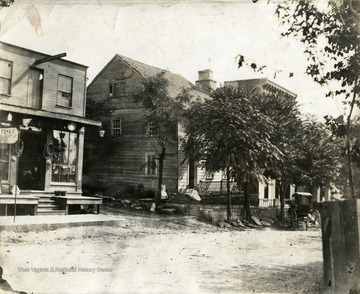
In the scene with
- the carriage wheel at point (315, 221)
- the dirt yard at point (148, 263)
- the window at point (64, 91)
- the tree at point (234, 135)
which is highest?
the window at point (64, 91)

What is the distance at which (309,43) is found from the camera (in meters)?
6.99

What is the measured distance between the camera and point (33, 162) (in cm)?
1590

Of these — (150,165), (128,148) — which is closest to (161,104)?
(150,165)

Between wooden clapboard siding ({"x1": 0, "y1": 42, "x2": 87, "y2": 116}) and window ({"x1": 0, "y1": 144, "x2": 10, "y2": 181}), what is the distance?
1.65 meters

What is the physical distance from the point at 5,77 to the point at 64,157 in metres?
3.81

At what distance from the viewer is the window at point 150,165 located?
891 inches

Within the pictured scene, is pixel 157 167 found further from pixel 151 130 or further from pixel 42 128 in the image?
pixel 42 128

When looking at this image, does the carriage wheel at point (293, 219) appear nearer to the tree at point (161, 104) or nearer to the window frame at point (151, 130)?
the tree at point (161, 104)

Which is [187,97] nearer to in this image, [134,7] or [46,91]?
[46,91]

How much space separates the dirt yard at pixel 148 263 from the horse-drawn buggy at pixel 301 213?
6952 millimetres

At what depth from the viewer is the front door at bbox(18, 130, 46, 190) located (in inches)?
616

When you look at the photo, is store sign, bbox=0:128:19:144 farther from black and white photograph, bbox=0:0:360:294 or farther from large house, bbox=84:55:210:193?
large house, bbox=84:55:210:193

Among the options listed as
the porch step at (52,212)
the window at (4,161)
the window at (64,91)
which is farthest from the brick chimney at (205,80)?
the window at (4,161)

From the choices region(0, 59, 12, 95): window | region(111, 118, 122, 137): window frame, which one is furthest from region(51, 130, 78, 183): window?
region(111, 118, 122, 137): window frame
